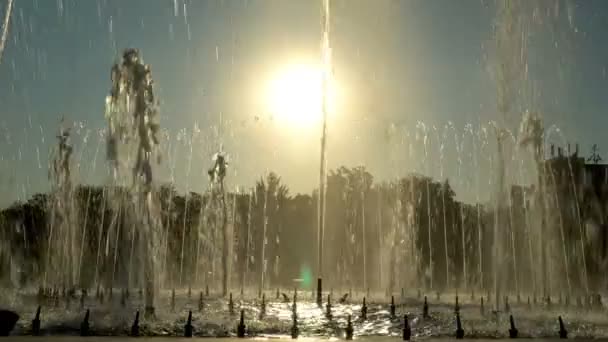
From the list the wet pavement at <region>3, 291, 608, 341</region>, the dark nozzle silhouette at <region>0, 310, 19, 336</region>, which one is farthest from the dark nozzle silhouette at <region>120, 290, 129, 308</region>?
the dark nozzle silhouette at <region>0, 310, 19, 336</region>

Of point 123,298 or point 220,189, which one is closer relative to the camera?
point 123,298

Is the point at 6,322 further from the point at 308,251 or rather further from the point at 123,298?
the point at 308,251

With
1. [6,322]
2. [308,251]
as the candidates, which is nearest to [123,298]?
[6,322]

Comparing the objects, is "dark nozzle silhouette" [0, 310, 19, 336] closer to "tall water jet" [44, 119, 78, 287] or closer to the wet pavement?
the wet pavement

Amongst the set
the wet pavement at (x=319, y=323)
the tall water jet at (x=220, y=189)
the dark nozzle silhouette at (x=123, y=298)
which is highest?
the tall water jet at (x=220, y=189)

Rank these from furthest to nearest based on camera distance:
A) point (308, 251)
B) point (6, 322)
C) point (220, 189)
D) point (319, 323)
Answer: point (308, 251) < point (220, 189) < point (319, 323) < point (6, 322)

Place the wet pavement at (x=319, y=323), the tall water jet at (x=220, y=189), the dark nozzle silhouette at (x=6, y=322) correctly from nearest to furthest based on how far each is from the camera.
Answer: the dark nozzle silhouette at (x=6, y=322) < the wet pavement at (x=319, y=323) < the tall water jet at (x=220, y=189)

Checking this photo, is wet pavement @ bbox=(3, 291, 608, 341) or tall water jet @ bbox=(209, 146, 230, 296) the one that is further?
tall water jet @ bbox=(209, 146, 230, 296)

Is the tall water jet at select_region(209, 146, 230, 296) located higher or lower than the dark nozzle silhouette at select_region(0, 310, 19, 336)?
higher

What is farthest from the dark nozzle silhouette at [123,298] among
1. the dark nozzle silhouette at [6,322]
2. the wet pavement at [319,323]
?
the dark nozzle silhouette at [6,322]

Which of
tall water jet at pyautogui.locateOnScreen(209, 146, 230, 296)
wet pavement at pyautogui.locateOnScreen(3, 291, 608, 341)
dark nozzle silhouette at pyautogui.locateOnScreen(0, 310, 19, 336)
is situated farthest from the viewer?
tall water jet at pyautogui.locateOnScreen(209, 146, 230, 296)

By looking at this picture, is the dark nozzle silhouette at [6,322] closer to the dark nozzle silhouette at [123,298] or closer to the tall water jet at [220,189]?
the dark nozzle silhouette at [123,298]

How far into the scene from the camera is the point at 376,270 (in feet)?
286

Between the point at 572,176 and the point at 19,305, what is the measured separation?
5986 centimetres
